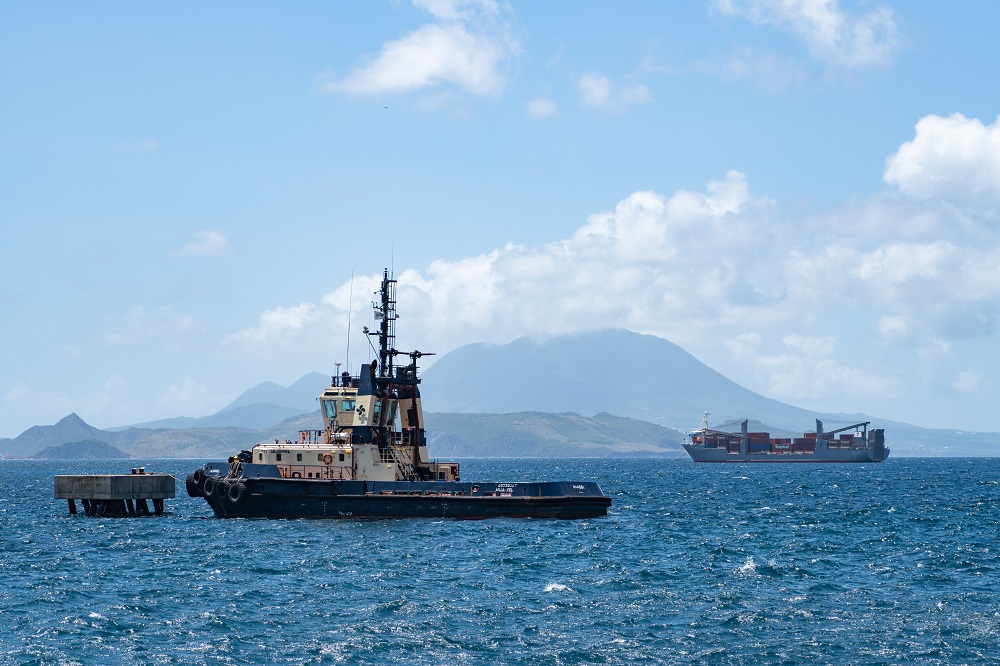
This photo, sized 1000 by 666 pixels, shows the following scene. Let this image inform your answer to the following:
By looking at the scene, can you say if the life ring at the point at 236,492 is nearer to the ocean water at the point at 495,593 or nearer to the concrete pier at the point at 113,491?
the ocean water at the point at 495,593

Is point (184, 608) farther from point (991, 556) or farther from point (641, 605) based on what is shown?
point (991, 556)

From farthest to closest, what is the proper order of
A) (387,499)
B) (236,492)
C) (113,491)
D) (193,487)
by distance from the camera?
1. (113,491)
2. (193,487)
3. (236,492)
4. (387,499)

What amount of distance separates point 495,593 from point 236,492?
27084mm

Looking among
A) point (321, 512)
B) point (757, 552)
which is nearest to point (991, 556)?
point (757, 552)

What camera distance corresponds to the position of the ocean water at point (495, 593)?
1175 inches

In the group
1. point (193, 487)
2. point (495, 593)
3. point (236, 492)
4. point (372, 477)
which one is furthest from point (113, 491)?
point (495, 593)

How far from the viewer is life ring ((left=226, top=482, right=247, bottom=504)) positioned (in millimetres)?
61531

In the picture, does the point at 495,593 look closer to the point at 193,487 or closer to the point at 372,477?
the point at 372,477

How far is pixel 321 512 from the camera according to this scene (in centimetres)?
6053

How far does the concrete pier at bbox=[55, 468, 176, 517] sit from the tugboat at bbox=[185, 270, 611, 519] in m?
5.26

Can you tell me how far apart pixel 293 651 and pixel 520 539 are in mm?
24906

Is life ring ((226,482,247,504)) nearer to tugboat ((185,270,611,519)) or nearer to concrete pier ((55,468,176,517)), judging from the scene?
tugboat ((185,270,611,519))

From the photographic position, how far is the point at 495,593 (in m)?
38.3

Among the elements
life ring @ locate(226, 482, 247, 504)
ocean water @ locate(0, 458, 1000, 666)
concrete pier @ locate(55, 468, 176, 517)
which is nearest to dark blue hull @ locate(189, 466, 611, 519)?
life ring @ locate(226, 482, 247, 504)
